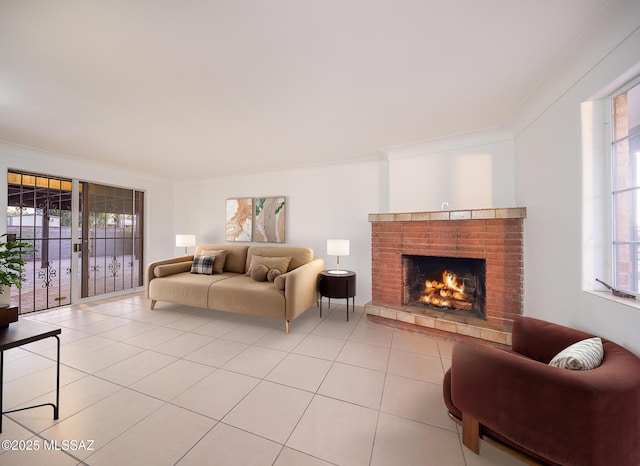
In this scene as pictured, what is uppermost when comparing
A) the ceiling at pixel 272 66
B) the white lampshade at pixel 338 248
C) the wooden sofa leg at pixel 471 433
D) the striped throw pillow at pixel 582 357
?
the ceiling at pixel 272 66

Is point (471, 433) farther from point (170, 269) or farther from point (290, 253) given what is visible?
point (170, 269)

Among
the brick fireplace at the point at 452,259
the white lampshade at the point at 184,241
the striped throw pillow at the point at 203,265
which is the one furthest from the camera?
the white lampshade at the point at 184,241

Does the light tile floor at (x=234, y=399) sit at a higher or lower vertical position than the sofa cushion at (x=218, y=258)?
lower

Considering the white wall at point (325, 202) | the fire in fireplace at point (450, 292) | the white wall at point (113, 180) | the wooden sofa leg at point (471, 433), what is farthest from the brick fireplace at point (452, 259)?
the white wall at point (113, 180)

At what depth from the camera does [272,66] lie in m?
1.75

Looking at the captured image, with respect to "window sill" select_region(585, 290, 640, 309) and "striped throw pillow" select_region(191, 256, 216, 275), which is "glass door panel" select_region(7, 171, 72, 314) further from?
"window sill" select_region(585, 290, 640, 309)

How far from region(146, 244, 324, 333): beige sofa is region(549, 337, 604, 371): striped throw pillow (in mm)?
2359

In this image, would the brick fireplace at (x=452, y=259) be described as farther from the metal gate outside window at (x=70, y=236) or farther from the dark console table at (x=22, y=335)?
the metal gate outside window at (x=70, y=236)

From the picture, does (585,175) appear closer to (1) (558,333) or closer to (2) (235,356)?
(1) (558,333)

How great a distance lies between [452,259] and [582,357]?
6.91 ft

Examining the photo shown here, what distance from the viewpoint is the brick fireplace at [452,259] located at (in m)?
2.59

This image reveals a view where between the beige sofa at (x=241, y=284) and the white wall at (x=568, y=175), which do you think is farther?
the beige sofa at (x=241, y=284)

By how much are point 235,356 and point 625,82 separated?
3.46 meters

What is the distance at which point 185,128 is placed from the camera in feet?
9.13
